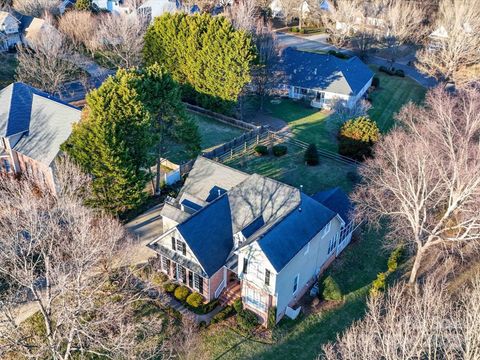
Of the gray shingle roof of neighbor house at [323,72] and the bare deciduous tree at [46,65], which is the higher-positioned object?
the bare deciduous tree at [46,65]

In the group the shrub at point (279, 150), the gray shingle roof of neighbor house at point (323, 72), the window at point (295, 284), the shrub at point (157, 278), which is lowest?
the shrub at point (157, 278)

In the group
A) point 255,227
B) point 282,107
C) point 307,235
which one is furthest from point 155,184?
point 282,107

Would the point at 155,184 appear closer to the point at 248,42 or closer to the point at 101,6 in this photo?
the point at 248,42

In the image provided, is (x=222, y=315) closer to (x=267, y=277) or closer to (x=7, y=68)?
(x=267, y=277)

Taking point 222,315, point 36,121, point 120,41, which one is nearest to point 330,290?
point 222,315

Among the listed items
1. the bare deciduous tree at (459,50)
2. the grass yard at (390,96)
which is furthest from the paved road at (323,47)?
the bare deciduous tree at (459,50)

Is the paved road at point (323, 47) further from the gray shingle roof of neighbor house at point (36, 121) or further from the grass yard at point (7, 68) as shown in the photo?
the gray shingle roof of neighbor house at point (36, 121)
